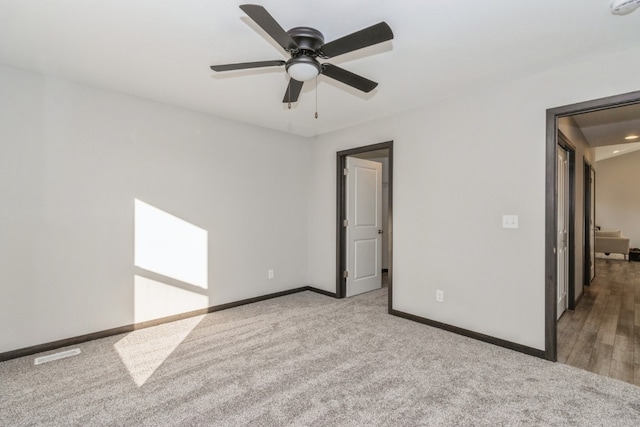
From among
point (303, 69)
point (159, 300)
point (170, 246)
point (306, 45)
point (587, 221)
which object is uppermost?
point (306, 45)

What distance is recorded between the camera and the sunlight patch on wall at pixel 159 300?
3.25 metres

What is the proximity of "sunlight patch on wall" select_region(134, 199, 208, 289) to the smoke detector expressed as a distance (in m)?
3.84

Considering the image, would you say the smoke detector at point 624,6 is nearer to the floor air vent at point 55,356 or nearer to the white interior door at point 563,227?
the white interior door at point 563,227

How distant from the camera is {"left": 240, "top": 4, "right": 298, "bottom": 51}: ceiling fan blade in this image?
4.69 feet

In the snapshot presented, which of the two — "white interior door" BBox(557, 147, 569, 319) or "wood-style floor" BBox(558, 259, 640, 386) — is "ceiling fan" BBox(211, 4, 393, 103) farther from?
"white interior door" BBox(557, 147, 569, 319)

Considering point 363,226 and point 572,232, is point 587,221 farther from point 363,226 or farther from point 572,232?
point 363,226

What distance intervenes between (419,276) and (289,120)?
2443mm

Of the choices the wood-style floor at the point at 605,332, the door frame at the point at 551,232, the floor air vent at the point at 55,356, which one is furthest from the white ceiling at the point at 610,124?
the floor air vent at the point at 55,356

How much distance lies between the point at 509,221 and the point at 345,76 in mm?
1954

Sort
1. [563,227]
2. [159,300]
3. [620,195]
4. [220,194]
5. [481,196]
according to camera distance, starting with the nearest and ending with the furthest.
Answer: [481,196] → [159,300] → [563,227] → [220,194] → [620,195]

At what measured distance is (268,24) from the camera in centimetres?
154

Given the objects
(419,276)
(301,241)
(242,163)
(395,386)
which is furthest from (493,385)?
(242,163)

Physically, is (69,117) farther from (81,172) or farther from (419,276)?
(419,276)

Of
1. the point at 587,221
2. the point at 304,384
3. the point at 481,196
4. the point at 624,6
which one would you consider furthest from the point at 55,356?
the point at 587,221
